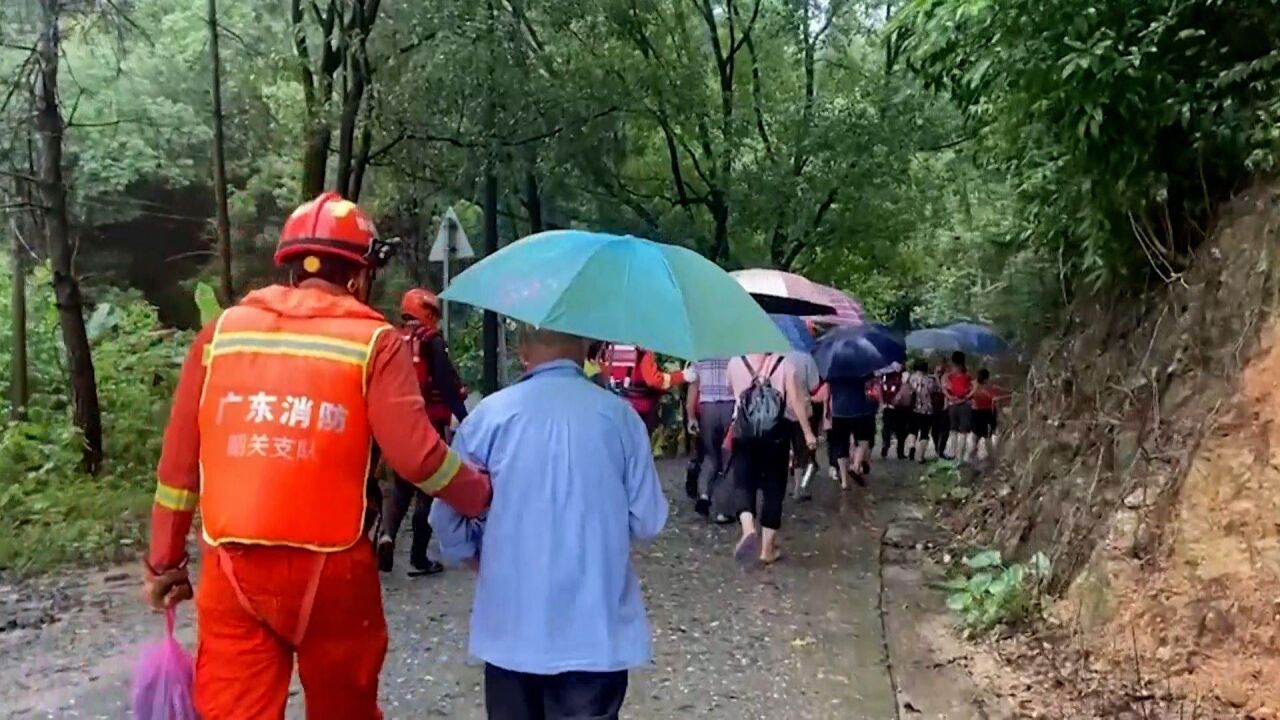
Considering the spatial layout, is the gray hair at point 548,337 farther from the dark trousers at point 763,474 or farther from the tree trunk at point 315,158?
the tree trunk at point 315,158

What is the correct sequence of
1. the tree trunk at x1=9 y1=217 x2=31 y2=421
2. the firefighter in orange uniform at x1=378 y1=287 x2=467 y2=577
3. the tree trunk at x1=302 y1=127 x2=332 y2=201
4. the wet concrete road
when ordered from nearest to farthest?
the wet concrete road < the firefighter in orange uniform at x1=378 y1=287 x2=467 y2=577 < the tree trunk at x1=302 y1=127 x2=332 y2=201 < the tree trunk at x1=9 y1=217 x2=31 y2=421

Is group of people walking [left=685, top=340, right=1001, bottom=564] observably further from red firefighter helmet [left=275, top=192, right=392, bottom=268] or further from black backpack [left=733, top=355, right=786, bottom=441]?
red firefighter helmet [left=275, top=192, right=392, bottom=268]

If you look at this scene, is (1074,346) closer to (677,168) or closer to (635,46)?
(635,46)

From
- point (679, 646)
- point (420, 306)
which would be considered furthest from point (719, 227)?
point (679, 646)

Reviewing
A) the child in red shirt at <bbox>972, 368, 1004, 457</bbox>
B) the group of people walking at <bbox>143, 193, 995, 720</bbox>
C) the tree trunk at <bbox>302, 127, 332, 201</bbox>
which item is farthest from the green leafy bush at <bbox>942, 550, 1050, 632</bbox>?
the child in red shirt at <bbox>972, 368, 1004, 457</bbox>

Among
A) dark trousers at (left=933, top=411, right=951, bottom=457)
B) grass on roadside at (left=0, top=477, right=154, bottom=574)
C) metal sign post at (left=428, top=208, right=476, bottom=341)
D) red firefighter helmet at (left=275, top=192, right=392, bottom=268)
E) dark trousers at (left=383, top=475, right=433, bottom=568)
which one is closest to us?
red firefighter helmet at (left=275, top=192, right=392, bottom=268)

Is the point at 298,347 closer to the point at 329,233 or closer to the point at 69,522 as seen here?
the point at 329,233

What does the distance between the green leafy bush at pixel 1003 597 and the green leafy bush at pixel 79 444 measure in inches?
253

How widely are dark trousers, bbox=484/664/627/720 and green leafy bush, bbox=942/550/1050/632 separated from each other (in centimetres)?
386

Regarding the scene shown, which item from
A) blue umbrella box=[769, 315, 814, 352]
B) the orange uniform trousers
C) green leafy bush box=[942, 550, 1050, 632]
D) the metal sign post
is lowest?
green leafy bush box=[942, 550, 1050, 632]

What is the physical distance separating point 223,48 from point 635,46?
6.43 meters

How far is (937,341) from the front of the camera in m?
21.1

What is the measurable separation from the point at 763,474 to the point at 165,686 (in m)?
6.18

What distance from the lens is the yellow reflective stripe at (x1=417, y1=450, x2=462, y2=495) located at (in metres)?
3.31
